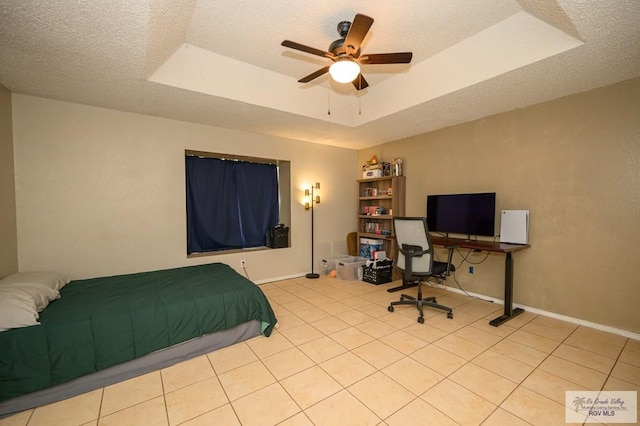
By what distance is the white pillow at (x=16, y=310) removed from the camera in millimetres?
1760

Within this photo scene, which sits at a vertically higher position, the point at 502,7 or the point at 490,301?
the point at 502,7

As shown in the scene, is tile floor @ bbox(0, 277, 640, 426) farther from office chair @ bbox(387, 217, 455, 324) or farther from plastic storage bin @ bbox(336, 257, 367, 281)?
plastic storage bin @ bbox(336, 257, 367, 281)

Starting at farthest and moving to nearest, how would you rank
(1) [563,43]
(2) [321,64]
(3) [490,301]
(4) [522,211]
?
1. (3) [490,301]
2. (4) [522,211]
3. (2) [321,64]
4. (1) [563,43]

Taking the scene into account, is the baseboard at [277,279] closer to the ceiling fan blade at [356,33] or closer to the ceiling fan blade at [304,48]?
the ceiling fan blade at [304,48]

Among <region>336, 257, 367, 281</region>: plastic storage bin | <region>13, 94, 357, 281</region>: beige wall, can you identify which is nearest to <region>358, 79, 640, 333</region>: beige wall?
<region>336, 257, 367, 281</region>: plastic storage bin

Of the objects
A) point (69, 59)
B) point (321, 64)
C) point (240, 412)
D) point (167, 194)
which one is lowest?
point (240, 412)

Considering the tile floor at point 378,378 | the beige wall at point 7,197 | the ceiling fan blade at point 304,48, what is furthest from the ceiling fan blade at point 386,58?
the beige wall at point 7,197

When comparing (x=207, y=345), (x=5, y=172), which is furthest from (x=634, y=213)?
(x=5, y=172)

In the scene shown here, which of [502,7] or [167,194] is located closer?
[502,7]

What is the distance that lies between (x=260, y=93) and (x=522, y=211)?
3521 millimetres

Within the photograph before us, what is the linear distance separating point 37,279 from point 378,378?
3094 millimetres

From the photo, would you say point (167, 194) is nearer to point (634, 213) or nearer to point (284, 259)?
point (284, 259)

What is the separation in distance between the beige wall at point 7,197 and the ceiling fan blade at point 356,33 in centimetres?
336

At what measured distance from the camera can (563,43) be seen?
80.8 inches
